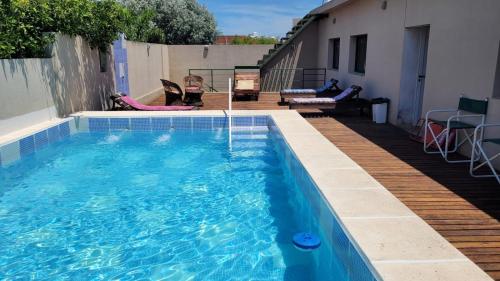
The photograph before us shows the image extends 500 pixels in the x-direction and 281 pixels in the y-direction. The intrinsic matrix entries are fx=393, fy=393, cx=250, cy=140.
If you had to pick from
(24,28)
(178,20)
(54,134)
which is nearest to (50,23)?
(24,28)

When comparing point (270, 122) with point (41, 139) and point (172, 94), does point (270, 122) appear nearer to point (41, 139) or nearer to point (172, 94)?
point (172, 94)

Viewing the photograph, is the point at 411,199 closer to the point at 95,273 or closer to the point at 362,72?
the point at 95,273

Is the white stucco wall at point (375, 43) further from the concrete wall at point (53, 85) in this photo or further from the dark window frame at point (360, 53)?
the concrete wall at point (53, 85)

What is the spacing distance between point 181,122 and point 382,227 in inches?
264

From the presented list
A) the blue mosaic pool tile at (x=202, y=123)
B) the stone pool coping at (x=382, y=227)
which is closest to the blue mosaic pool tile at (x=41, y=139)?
the blue mosaic pool tile at (x=202, y=123)

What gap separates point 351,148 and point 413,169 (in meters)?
1.32

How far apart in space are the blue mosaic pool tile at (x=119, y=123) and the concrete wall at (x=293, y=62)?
8497mm

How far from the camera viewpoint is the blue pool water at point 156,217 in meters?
3.67

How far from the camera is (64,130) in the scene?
27.4 ft

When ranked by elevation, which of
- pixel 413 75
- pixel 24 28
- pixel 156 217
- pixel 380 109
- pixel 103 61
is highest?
pixel 24 28

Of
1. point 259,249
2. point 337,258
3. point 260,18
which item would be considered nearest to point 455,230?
point 337,258

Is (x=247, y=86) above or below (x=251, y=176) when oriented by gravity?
above

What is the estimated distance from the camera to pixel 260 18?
1602 inches

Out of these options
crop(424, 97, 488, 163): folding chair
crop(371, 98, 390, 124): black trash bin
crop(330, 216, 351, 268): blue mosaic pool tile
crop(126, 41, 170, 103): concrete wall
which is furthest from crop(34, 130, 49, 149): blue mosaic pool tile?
crop(371, 98, 390, 124): black trash bin
